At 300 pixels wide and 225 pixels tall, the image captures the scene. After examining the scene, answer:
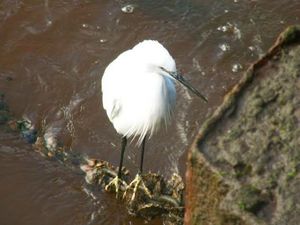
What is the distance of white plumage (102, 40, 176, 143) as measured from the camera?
332 cm

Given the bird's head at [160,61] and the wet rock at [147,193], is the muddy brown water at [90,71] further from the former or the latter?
the bird's head at [160,61]

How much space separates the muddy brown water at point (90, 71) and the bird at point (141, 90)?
0.43m

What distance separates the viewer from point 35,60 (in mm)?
5062

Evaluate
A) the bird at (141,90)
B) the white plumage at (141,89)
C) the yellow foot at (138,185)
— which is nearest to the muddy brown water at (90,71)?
the yellow foot at (138,185)

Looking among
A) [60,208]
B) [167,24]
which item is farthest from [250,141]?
[167,24]

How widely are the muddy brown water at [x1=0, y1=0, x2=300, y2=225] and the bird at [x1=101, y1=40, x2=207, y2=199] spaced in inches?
16.8

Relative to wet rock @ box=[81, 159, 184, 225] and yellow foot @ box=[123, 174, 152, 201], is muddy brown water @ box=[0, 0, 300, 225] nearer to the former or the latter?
wet rock @ box=[81, 159, 184, 225]

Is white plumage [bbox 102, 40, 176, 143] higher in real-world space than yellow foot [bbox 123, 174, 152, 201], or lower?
higher

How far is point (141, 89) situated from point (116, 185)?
0.79 meters

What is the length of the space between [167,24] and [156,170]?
196 centimetres

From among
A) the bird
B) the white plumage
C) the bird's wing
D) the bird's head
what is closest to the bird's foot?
the bird

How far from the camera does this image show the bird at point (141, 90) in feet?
10.8

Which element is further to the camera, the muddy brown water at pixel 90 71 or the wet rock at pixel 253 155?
the muddy brown water at pixel 90 71

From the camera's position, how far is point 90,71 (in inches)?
196
